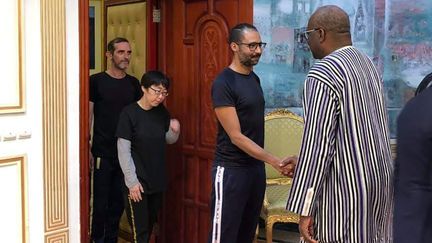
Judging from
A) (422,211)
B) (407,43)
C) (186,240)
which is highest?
(407,43)

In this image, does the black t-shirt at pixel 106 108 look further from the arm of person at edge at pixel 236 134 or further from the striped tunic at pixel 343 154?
the striped tunic at pixel 343 154

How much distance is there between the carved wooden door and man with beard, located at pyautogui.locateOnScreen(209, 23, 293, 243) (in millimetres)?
390

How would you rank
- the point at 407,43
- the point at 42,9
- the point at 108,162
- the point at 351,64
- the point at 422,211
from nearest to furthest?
the point at 422,211 → the point at 351,64 → the point at 42,9 → the point at 108,162 → the point at 407,43

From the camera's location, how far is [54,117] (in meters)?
2.89

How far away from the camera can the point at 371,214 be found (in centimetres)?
213

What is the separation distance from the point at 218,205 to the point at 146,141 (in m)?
0.63

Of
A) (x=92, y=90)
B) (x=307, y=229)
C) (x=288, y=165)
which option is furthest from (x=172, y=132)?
(x=307, y=229)

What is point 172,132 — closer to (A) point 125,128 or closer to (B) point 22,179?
(A) point 125,128

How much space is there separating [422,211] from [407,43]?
3520 mm

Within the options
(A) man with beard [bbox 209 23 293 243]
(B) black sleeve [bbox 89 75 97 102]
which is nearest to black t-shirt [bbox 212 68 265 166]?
(A) man with beard [bbox 209 23 293 243]

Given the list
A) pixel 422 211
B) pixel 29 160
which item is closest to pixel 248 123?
pixel 29 160

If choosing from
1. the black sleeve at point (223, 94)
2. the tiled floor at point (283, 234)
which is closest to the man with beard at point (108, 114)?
the black sleeve at point (223, 94)

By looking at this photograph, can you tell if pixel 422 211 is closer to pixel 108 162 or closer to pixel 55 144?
pixel 55 144

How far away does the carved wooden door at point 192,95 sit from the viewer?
351 centimetres
